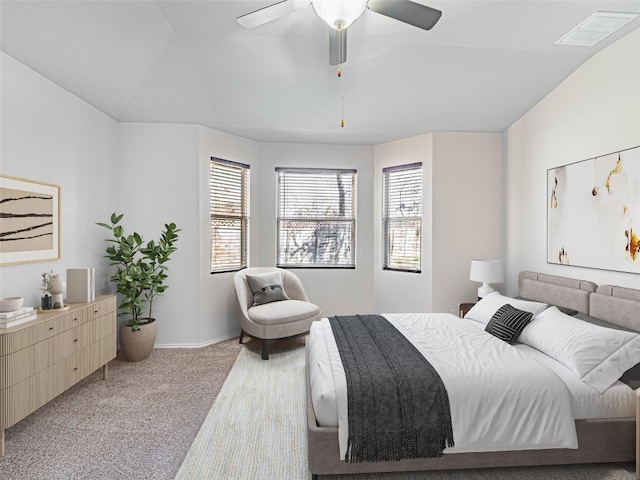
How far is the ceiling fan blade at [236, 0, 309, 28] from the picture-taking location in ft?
7.25

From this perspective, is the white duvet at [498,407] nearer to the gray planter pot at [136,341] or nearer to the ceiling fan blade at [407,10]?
Answer: the ceiling fan blade at [407,10]

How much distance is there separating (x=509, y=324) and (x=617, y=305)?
0.78m

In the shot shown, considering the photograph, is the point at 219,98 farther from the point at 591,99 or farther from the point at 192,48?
the point at 591,99

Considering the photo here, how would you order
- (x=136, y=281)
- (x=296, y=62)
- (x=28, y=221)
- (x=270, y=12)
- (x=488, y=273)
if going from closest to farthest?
(x=270, y=12)
(x=28, y=221)
(x=296, y=62)
(x=136, y=281)
(x=488, y=273)

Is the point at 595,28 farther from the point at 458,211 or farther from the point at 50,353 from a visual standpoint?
the point at 50,353

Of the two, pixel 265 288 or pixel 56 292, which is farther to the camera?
pixel 265 288

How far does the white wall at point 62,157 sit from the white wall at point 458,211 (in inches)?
152

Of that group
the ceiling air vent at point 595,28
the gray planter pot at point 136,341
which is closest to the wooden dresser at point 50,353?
the gray planter pot at point 136,341

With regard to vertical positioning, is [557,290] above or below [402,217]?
below

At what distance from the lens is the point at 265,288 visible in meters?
4.63

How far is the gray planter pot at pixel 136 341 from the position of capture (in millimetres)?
3980

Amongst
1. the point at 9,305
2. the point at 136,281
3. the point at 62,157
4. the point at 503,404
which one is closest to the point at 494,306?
the point at 503,404

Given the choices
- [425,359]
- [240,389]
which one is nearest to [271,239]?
[240,389]

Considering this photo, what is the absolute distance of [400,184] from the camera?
207 inches
